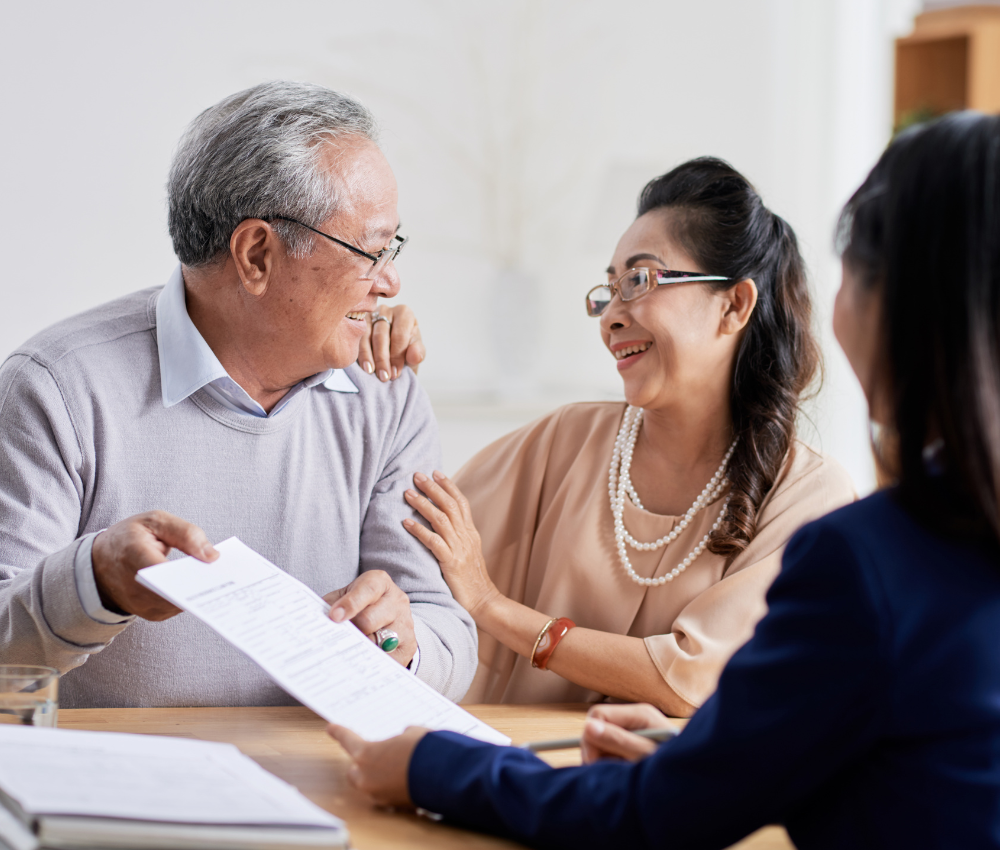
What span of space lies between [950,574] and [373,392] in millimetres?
1127

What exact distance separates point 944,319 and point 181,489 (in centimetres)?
114

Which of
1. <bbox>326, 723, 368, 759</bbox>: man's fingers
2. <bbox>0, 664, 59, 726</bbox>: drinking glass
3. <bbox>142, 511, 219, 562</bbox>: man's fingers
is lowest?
<bbox>326, 723, 368, 759</bbox>: man's fingers

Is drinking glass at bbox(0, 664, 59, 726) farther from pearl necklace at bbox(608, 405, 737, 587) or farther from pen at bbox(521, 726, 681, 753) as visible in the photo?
pearl necklace at bbox(608, 405, 737, 587)

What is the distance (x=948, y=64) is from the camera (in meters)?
3.71

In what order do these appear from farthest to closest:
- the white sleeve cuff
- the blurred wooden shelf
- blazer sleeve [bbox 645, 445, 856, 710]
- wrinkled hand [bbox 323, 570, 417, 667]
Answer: the blurred wooden shelf < blazer sleeve [bbox 645, 445, 856, 710] < wrinkled hand [bbox 323, 570, 417, 667] < the white sleeve cuff

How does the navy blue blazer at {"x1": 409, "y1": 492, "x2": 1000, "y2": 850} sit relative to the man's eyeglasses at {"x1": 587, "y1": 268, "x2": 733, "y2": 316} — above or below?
below

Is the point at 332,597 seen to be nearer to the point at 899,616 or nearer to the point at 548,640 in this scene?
the point at 548,640

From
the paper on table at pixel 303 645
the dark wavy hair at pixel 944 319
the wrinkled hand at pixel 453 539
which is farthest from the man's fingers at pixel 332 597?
the dark wavy hair at pixel 944 319

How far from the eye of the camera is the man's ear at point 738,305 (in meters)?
1.80

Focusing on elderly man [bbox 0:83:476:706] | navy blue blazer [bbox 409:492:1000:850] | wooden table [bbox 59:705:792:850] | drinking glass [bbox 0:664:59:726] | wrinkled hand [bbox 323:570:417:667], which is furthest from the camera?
elderly man [bbox 0:83:476:706]

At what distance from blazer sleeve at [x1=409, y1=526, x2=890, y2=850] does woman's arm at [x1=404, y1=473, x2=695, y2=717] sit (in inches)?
28.5

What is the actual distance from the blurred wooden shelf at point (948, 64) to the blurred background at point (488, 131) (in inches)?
3.3

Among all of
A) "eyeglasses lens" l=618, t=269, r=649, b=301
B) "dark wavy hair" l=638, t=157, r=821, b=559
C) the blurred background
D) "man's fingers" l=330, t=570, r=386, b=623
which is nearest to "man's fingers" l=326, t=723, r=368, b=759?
"man's fingers" l=330, t=570, r=386, b=623

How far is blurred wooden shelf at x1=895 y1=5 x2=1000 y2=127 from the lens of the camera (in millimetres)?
3566
